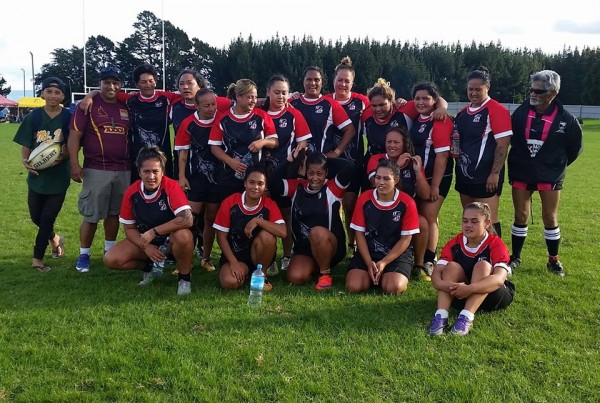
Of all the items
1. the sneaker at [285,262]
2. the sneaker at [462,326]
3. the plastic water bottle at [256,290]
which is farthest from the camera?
the sneaker at [285,262]

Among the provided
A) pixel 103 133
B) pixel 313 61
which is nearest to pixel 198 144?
pixel 103 133

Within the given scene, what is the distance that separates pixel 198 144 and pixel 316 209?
4.80 feet

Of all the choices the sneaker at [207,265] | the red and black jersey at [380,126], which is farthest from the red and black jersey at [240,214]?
the red and black jersey at [380,126]

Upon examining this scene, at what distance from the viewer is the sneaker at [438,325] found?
416cm

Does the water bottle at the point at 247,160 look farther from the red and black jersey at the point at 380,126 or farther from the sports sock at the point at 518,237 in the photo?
the sports sock at the point at 518,237

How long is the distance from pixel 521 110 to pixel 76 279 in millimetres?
5169

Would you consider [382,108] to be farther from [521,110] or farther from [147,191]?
[147,191]

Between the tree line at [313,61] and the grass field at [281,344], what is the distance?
2404 inches

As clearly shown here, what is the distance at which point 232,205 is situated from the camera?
17.5 feet

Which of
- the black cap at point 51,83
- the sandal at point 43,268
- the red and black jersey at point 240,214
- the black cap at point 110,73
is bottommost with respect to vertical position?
the sandal at point 43,268

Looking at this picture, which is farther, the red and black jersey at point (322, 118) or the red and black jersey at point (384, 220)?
the red and black jersey at point (322, 118)

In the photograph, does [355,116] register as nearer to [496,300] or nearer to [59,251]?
[496,300]

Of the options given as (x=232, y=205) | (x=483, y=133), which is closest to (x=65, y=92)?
(x=232, y=205)

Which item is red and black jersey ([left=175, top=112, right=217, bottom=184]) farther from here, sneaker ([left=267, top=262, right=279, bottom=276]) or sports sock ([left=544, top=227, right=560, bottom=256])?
sports sock ([left=544, top=227, right=560, bottom=256])
